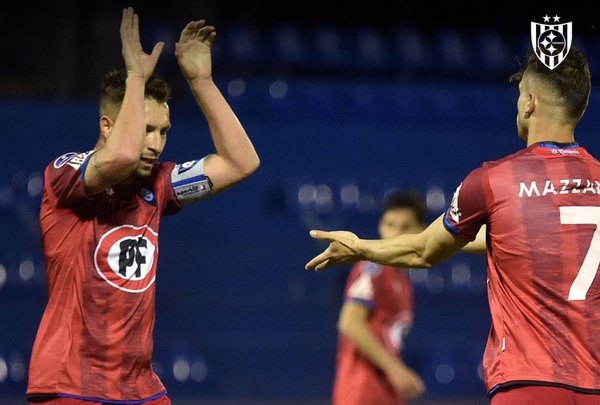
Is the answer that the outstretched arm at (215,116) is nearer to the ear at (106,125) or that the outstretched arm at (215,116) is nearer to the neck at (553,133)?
the ear at (106,125)

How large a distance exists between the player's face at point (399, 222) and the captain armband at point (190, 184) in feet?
7.08

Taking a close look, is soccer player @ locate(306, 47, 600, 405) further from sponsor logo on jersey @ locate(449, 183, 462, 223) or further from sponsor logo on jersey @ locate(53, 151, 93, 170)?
sponsor logo on jersey @ locate(53, 151, 93, 170)

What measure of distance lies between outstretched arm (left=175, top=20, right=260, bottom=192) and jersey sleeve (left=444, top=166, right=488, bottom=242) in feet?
3.02

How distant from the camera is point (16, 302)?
29.1 feet

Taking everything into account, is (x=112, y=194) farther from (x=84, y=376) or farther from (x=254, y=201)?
(x=254, y=201)

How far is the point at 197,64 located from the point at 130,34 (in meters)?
0.36

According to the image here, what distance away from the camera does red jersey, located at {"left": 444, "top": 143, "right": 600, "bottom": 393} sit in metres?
3.42

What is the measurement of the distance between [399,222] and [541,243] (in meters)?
2.69

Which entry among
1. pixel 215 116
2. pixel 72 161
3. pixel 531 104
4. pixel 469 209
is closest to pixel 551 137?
pixel 531 104

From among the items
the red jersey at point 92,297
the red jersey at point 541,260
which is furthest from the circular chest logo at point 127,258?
the red jersey at point 541,260

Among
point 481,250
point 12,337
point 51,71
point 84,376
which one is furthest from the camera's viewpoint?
point 51,71

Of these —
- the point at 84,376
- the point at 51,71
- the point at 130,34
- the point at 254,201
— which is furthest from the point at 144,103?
the point at 51,71

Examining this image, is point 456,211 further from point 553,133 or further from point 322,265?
point 322,265

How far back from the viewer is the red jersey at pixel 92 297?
12.4 ft
